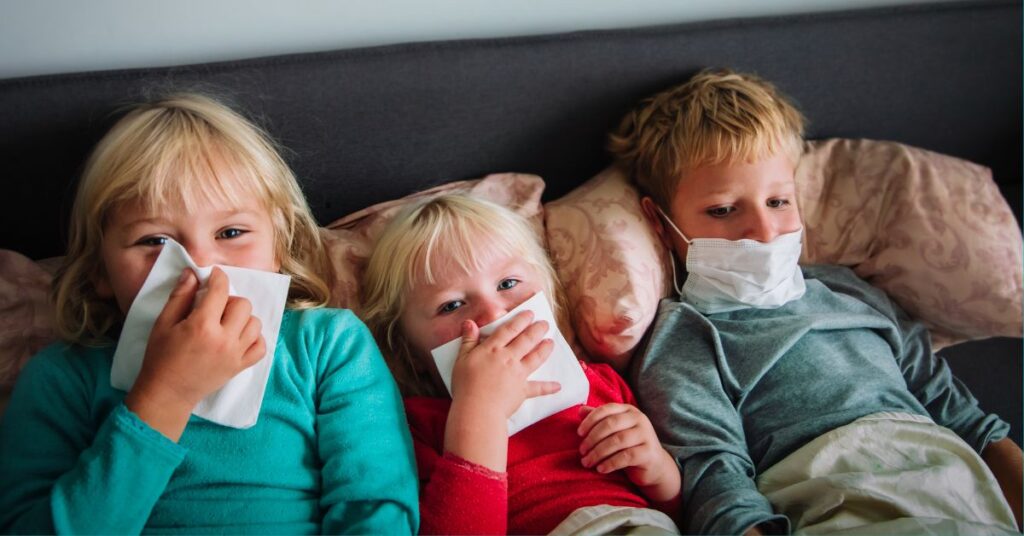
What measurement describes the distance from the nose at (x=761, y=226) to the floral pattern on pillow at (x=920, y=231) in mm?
312

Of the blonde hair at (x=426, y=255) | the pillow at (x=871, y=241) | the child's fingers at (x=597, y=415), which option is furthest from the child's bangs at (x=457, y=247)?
the child's fingers at (x=597, y=415)

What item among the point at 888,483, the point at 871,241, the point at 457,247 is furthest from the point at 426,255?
the point at 871,241

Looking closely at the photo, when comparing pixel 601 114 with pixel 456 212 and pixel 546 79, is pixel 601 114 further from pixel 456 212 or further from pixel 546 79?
pixel 456 212

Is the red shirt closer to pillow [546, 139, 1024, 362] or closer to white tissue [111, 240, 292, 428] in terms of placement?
pillow [546, 139, 1024, 362]

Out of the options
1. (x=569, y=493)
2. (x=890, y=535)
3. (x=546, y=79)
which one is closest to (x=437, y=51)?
(x=546, y=79)

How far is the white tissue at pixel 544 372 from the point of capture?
1.28m

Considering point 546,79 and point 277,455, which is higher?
point 546,79

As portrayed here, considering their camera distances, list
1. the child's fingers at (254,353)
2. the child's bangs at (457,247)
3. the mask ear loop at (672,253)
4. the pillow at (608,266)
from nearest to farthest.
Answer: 1. the child's fingers at (254,353)
2. the child's bangs at (457,247)
3. the pillow at (608,266)
4. the mask ear loop at (672,253)

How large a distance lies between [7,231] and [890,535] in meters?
1.70

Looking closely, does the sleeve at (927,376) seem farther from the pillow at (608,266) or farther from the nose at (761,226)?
the pillow at (608,266)


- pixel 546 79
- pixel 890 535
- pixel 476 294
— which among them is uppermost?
pixel 546 79

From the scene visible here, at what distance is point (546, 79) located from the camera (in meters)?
1.68

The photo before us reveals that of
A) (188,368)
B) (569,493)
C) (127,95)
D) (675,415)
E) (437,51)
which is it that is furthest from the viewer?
(437,51)

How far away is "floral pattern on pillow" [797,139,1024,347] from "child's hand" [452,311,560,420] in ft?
2.69
